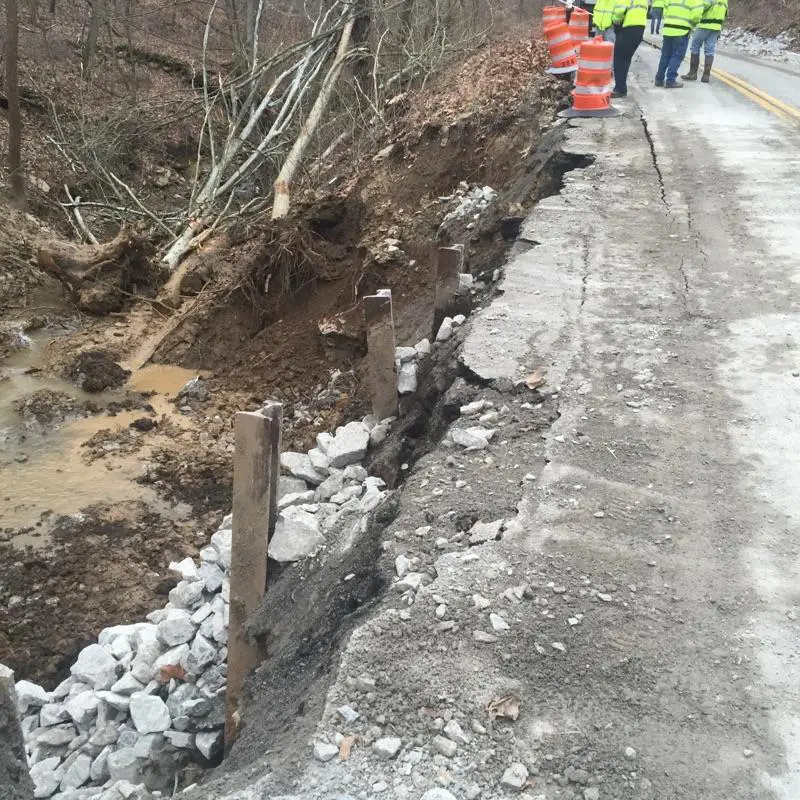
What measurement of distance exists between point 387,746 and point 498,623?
0.59 m

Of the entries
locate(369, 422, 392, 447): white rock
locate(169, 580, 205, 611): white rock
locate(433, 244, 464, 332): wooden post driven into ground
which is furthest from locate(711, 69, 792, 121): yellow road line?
locate(169, 580, 205, 611): white rock

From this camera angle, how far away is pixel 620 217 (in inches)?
256

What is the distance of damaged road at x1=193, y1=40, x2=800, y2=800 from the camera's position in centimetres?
215

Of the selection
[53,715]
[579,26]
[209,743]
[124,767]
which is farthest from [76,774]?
[579,26]

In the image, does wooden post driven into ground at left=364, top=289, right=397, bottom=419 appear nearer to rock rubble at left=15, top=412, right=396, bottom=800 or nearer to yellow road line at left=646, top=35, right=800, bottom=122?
rock rubble at left=15, top=412, right=396, bottom=800

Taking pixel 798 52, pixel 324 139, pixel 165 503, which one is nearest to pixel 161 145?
pixel 324 139

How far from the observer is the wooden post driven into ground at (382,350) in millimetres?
4984

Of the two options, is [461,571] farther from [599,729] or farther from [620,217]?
[620,217]

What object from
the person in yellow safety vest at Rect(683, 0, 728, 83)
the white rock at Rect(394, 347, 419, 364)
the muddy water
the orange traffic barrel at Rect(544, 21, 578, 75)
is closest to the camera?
the white rock at Rect(394, 347, 419, 364)

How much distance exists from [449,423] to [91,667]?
2.43 m

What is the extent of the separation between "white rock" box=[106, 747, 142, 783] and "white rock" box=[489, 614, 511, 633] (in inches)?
74.8

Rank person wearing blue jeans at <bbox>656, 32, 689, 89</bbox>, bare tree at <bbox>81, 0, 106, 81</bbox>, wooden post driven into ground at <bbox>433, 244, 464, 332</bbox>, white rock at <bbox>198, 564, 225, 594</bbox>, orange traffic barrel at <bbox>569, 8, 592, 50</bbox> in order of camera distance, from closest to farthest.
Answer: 1. white rock at <bbox>198, 564, 225, 594</bbox>
2. wooden post driven into ground at <bbox>433, 244, 464, 332</bbox>
3. person wearing blue jeans at <bbox>656, 32, 689, 89</bbox>
4. orange traffic barrel at <bbox>569, 8, 592, 50</bbox>
5. bare tree at <bbox>81, 0, 106, 81</bbox>

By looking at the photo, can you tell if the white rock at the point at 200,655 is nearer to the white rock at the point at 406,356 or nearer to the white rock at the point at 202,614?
the white rock at the point at 202,614

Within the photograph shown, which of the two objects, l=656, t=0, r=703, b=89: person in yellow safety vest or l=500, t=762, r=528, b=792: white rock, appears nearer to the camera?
l=500, t=762, r=528, b=792: white rock
